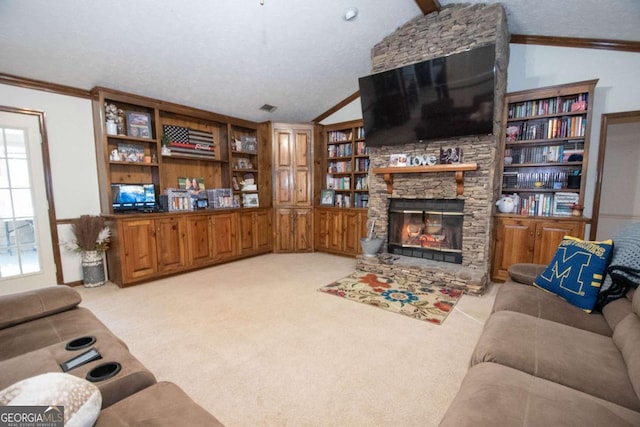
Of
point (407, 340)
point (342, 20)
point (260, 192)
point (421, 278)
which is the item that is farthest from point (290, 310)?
point (342, 20)

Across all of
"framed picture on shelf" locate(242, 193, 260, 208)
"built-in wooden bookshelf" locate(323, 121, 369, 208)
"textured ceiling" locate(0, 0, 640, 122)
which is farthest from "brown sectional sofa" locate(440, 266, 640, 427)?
"framed picture on shelf" locate(242, 193, 260, 208)

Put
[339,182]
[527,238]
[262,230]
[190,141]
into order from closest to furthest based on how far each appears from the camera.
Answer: [527,238], [190,141], [262,230], [339,182]

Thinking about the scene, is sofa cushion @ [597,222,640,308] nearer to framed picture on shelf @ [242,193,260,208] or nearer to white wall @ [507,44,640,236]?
white wall @ [507,44,640,236]

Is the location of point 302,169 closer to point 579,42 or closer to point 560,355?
point 579,42

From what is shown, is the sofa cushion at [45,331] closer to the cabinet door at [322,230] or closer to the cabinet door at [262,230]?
the cabinet door at [262,230]

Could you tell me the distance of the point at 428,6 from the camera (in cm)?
329

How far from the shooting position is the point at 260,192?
5180 mm

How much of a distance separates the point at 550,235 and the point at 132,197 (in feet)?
17.0

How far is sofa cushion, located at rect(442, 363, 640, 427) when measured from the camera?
35.0 inches

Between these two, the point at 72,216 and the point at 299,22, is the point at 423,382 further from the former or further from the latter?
the point at 72,216

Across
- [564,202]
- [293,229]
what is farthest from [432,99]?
[293,229]

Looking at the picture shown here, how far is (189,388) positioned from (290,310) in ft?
3.88

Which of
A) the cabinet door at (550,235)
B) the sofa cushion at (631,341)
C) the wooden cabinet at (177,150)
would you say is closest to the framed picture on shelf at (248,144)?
the wooden cabinet at (177,150)

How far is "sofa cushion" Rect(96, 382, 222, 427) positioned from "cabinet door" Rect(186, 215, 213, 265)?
10.8 feet
